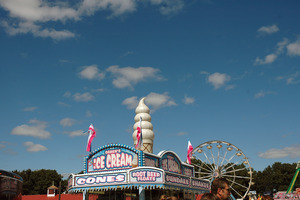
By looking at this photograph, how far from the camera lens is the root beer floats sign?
19344mm

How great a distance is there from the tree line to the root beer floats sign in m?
41.2

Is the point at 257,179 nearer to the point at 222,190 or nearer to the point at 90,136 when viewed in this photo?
the point at 90,136

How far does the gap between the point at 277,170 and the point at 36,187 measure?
5739cm

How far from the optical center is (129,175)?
19203mm

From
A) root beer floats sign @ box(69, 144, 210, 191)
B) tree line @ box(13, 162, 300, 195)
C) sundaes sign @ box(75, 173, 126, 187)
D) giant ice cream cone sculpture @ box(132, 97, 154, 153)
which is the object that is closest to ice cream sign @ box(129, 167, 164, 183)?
root beer floats sign @ box(69, 144, 210, 191)

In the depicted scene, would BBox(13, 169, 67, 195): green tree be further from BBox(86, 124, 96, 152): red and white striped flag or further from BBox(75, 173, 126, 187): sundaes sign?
BBox(75, 173, 126, 187): sundaes sign

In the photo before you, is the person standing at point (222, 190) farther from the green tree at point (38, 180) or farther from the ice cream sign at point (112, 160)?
the green tree at point (38, 180)

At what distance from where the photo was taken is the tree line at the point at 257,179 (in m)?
66.8

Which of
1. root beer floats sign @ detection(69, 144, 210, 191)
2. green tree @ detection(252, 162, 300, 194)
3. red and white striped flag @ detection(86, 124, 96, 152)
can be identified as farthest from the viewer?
green tree @ detection(252, 162, 300, 194)

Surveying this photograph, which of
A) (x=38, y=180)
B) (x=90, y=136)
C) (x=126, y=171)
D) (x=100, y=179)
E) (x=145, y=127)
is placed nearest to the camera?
(x=126, y=171)

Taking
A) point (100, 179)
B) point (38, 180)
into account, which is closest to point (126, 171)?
point (100, 179)

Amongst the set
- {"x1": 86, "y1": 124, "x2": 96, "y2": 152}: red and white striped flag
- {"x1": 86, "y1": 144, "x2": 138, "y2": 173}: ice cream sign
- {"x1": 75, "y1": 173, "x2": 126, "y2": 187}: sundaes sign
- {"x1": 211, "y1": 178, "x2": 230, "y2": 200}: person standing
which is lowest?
{"x1": 211, "y1": 178, "x2": 230, "y2": 200}: person standing

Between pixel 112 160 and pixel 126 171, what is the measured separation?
3430 millimetres

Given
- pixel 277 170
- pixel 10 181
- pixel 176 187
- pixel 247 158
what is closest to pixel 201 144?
pixel 247 158
